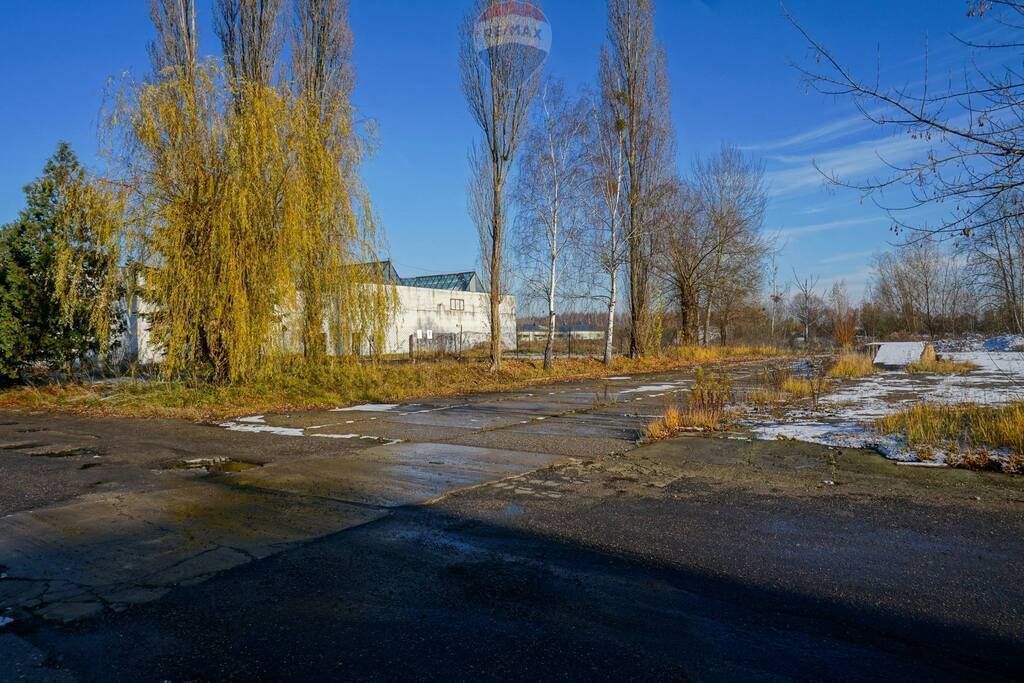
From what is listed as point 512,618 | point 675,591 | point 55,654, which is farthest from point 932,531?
point 55,654

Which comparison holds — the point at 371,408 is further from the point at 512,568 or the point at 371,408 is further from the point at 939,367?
the point at 939,367

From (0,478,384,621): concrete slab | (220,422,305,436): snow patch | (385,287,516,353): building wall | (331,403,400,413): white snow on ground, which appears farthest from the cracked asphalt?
(385,287,516,353): building wall

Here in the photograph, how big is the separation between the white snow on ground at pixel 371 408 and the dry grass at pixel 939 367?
17.0 m

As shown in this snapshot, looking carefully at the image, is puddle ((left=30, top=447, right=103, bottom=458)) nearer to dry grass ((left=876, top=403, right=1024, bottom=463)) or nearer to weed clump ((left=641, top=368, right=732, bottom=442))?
weed clump ((left=641, top=368, right=732, bottom=442))

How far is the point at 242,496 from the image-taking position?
5703 mm

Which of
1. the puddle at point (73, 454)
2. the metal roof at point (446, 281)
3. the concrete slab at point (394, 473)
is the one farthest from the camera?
the metal roof at point (446, 281)

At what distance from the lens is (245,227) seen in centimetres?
1240

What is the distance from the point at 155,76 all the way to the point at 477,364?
40.1 feet

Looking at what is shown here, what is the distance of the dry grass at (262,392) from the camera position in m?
12.5

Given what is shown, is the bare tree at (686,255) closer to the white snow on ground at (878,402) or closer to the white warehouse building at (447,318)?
the white warehouse building at (447,318)

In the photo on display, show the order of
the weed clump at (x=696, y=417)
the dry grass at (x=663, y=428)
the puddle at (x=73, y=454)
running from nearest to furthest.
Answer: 1. the puddle at (x=73, y=454)
2. the dry grass at (x=663, y=428)
3. the weed clump at (x=696, y=417)

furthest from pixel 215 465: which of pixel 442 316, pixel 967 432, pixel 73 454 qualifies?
pixel 442 316

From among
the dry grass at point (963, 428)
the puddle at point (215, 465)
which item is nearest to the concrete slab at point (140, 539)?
the puddle at point (215, 465)

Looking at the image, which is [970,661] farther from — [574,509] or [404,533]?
[404,533]
